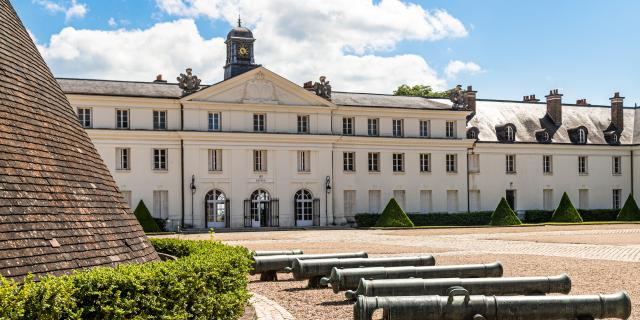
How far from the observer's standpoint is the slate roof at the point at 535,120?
52500 millimetres

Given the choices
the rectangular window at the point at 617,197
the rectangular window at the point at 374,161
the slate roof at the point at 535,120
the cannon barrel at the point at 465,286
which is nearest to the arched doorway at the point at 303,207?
the rectangular window at the point at 374,161

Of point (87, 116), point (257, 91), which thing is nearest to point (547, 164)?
point (257, 91)

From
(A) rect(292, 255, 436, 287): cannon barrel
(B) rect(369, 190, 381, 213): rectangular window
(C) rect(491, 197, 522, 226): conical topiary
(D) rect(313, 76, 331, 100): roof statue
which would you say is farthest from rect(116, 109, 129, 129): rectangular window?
(A) rect(292, 255, 436, 287): cannon barrel

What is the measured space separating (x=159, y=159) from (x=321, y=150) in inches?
374

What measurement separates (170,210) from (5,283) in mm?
37898

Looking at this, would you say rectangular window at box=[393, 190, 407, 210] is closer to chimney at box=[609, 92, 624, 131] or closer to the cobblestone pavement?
chimney at box=[609, 92, 624, 131]

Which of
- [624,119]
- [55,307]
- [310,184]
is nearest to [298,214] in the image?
[310,184]

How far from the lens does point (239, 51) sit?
4922 centimetres

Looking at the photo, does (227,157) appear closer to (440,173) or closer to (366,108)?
(366,108)

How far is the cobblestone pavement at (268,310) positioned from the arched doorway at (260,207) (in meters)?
30.6

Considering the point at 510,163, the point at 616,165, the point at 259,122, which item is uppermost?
the point at 259,122

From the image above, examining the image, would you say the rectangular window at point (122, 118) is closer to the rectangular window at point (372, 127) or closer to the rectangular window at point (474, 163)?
the rectangular window at point (372, 127)

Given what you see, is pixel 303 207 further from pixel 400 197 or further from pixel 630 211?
pixel 630 211

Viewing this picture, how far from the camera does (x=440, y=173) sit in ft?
161
